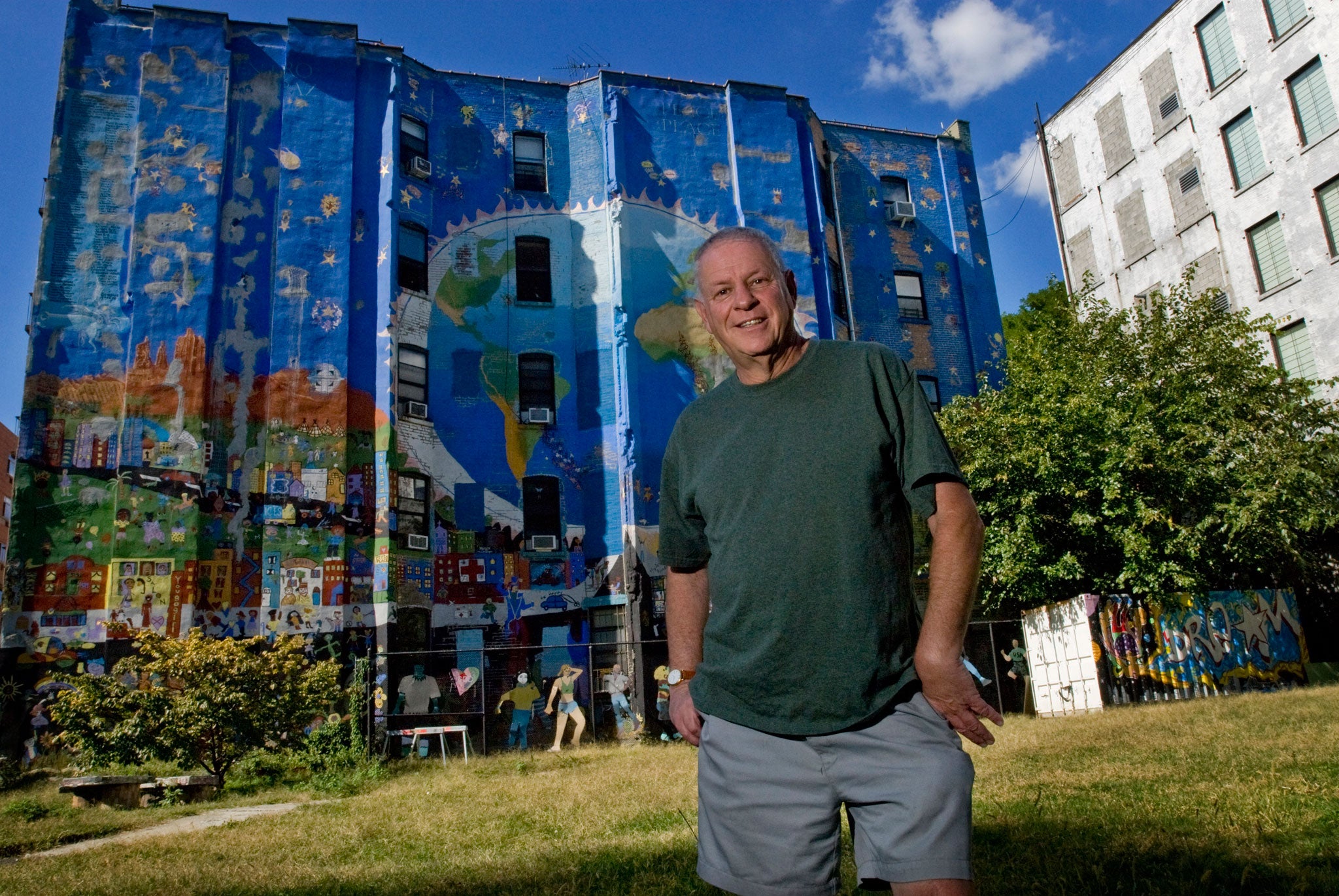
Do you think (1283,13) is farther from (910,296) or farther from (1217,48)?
(910,296)

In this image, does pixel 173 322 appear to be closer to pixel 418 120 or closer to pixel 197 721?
pixel 418 120

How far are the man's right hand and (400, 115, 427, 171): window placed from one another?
2257 centimetres

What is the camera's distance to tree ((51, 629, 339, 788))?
13133 millimetres

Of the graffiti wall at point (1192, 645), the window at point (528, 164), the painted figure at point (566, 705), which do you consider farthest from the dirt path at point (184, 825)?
the window at point (528, 164)

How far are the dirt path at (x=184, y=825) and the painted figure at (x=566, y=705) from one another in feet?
29.9

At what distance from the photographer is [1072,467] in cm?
1969

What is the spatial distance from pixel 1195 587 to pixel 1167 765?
13.1 m

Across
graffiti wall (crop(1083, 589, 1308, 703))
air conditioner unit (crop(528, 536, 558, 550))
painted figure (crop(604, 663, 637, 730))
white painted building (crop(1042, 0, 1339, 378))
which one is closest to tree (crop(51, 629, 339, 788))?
air conditioner unit (crop(528, 536, 558, 550))

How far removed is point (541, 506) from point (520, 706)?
477cm

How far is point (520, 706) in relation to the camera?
20672 millimetres

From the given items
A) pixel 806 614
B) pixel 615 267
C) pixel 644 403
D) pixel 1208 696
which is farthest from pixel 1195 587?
pixel 806 614

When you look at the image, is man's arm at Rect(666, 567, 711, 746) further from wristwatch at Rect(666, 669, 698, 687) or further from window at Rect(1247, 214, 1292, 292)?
window at Rect(1247, 214, 1292, 292)

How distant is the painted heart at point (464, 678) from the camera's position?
20469 mm

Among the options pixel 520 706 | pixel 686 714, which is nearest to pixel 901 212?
pixel 520 706
